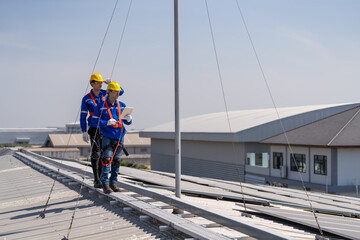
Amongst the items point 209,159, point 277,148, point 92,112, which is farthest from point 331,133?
point 92,112

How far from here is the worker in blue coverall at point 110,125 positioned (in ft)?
21.4

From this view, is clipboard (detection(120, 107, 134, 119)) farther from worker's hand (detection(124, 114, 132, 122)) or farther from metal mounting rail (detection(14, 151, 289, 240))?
metal mounting rail (detection(14, 151, 289, 240))

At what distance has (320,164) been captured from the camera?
27.7 meters

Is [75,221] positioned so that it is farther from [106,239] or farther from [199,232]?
[199,232]

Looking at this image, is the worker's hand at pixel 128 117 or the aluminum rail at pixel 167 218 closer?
the aluminum rail at pixel 167 218

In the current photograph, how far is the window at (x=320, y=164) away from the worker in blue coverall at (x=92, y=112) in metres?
22.8

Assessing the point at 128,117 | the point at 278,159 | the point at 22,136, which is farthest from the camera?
the point at 22,136

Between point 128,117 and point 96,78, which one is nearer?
point 128,117

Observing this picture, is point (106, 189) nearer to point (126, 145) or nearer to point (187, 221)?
point (187, 221)

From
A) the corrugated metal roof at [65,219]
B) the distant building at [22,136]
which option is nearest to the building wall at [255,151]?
the corrugated metal roof at [65,219]

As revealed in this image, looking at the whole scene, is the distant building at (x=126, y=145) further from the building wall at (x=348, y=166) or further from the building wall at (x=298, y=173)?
the building wall at (x=348, y=166)

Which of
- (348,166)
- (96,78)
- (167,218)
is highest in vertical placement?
(96,78)

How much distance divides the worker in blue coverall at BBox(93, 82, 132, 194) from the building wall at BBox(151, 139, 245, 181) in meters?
26.5

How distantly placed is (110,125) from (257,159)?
30.7 m
